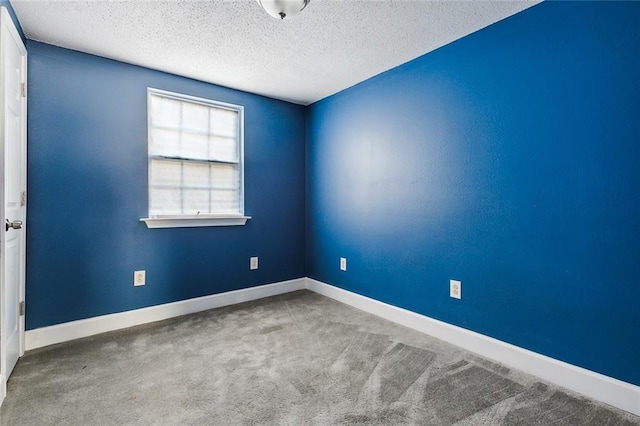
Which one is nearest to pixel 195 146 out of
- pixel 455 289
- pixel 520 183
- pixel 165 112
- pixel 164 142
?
pixel 164 142

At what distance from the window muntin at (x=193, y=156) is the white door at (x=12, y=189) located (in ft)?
2.82

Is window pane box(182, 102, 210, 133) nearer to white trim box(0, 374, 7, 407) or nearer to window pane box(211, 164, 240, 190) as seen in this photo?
window pane box(211, 164, 240, 190)

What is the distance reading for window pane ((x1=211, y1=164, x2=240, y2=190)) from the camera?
3.23m

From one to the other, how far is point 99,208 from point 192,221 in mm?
739

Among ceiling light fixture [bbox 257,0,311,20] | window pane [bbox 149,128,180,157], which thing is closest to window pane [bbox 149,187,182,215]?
window pane [bbox 149,128,180,157]

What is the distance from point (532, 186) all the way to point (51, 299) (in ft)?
11.3

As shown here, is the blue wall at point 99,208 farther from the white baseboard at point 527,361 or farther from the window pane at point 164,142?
the white baseboard at point 527,361

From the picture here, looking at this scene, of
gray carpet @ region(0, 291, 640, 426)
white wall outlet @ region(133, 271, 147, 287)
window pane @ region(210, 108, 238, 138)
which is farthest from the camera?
window pane @ region(210, 108, 238, 138)

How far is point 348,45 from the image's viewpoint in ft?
7.86

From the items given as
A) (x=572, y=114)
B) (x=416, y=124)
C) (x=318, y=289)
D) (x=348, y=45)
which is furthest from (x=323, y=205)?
(x=572, y=114)

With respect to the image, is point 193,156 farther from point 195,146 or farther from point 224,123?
point 224,123

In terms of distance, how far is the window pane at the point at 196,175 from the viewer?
9.96ft

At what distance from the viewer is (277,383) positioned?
1.81 m

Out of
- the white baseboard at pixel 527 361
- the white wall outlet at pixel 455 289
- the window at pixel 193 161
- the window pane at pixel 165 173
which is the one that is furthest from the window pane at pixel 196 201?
the white wall outlet at pixel 455 289
